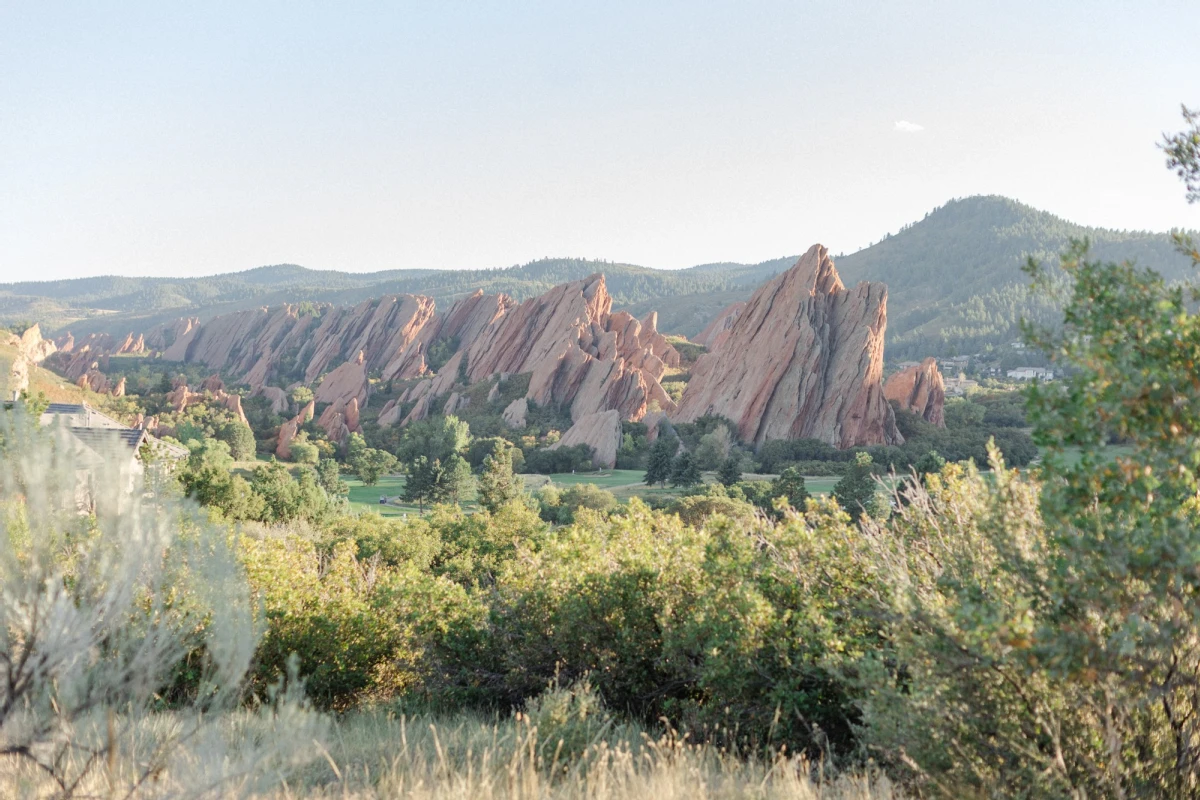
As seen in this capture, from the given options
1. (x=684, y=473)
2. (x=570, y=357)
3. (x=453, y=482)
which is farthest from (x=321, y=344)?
(x=684, y=473)

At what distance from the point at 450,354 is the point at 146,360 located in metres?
78.1

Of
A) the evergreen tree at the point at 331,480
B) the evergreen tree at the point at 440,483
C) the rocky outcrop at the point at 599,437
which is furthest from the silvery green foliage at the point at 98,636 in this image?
the rocky outcrop at the point at 599,437

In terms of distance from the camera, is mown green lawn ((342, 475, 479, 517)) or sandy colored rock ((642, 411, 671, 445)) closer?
mown green lawn ((342, 475, 479, 517))

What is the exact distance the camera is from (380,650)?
10.5m

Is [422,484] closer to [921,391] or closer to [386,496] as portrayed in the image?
[386,496]

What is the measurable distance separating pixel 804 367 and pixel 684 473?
30.9m

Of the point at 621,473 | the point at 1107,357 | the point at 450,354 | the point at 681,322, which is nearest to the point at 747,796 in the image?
the point at 1107,357

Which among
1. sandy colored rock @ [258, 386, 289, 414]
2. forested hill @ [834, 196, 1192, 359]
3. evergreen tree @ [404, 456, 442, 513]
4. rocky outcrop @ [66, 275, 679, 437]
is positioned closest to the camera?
evergreen tree @ [404, 456, 442, 513]

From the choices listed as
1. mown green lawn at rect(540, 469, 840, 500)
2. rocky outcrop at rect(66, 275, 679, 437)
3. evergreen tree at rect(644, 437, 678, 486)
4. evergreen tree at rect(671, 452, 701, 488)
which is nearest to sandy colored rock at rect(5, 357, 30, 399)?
mown green lawn at rect(540, 469, 840, 500)

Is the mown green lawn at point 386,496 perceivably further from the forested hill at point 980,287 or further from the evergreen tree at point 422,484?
the forested hill at point 980,287

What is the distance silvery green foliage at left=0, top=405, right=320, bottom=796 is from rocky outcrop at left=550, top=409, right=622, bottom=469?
62.0 m

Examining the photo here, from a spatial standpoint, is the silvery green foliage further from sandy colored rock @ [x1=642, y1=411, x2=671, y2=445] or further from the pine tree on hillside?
sandy colored rock @ [x1=642, y1=411, x2=671, y2=445]

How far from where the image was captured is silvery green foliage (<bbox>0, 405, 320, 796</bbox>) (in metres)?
3.60

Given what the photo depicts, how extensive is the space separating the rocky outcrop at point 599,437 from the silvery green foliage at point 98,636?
203ft
